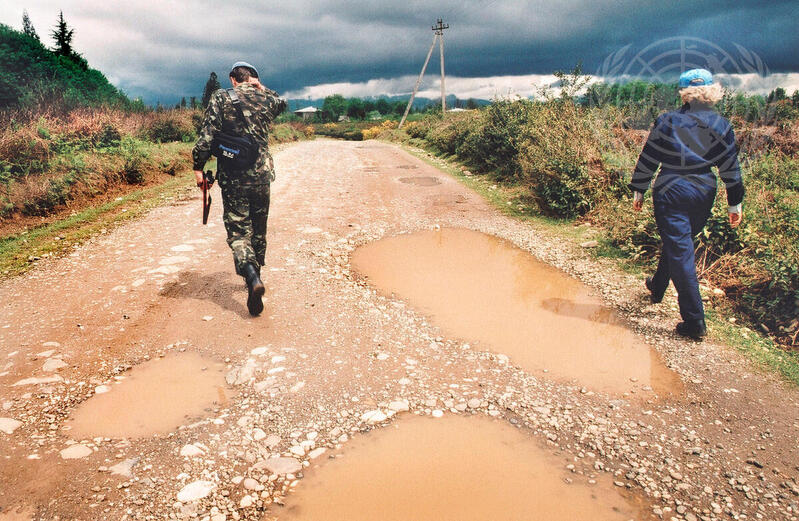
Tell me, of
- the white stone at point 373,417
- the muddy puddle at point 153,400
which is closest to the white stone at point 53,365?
the muddy puddle at point 153,400

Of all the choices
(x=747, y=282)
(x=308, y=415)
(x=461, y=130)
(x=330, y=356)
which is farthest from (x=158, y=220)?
(x=461, y=130)

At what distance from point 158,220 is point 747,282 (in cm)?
746

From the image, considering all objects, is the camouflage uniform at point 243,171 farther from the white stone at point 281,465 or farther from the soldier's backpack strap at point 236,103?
the white stone at point 281,465

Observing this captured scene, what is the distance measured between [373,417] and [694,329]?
8.97 ft

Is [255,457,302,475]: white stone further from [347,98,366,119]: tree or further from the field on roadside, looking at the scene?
[347,98,366,119]: tree

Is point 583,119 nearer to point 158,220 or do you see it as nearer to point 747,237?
point 747,237

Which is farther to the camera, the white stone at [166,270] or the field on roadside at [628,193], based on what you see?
the white stone at [166,270]

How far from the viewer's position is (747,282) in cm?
427

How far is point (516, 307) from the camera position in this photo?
168 inches

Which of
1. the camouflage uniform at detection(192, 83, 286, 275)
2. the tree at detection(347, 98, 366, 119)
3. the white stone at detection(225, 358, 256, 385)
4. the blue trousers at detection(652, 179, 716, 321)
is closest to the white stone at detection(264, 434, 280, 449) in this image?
the white stone at detection(225, 358, 256, 385)

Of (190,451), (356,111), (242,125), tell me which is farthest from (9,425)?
(356,111)

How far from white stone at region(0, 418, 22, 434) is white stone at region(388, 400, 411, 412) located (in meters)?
2.09

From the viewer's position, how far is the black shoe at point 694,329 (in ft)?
11.7

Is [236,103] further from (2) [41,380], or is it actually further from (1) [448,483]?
(1) [448,483]
